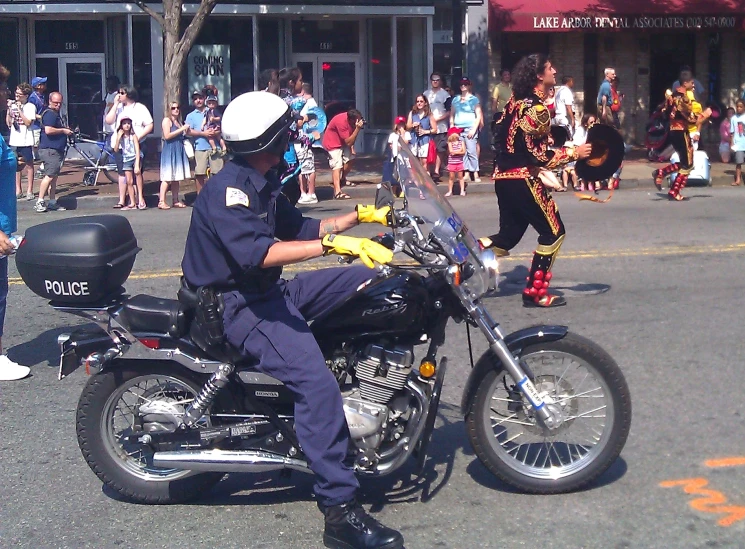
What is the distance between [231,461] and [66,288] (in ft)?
3.46

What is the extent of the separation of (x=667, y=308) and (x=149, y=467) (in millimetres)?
4947

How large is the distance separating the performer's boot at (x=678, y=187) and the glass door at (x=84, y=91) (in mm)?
13401

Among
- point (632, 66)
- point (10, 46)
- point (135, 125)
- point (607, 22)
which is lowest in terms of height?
point (135, 125)

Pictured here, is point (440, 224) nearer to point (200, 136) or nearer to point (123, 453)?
point (123, 453)

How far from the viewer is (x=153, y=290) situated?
9070mm

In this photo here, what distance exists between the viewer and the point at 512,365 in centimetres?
450

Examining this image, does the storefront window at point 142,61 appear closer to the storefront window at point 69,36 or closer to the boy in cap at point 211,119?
the storefront window at point 69,36

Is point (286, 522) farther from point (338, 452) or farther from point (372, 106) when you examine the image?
point (372, 106)

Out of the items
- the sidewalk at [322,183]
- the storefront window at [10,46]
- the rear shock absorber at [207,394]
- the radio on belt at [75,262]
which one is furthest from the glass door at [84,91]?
the rear shock absorber at [207,394]

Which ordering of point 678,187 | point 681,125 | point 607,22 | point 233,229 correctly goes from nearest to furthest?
point 233,229 < point 681,125 < point 678,187 < point 607,22

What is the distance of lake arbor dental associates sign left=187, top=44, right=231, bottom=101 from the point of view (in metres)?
23.6

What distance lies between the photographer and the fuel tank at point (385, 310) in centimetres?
438

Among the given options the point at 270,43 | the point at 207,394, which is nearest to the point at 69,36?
the point at 270,43

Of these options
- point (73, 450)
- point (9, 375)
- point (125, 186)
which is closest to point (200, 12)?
point (125, 186)
